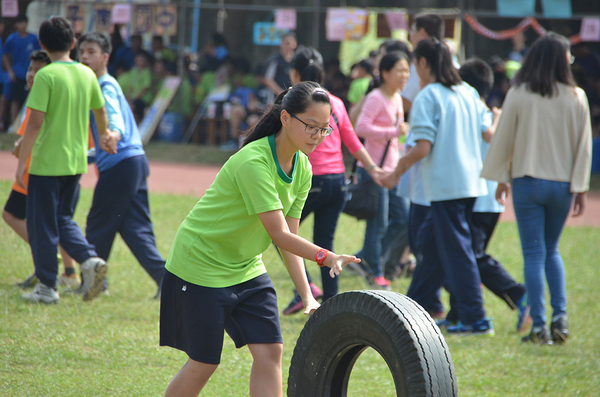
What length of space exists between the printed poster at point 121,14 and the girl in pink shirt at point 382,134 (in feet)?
34.1

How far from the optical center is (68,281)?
5559mm

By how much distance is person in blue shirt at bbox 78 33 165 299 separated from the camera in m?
5.08

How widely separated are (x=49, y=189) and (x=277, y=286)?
208 cm

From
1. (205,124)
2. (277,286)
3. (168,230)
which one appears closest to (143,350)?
(277,286)

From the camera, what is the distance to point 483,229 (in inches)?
208

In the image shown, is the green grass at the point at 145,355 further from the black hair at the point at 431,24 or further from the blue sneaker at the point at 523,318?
the black hair at the point at 431,24

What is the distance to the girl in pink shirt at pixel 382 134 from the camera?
19.0 feet

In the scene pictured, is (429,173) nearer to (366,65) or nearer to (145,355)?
(145,355)

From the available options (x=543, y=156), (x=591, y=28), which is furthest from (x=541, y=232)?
(x=591, y=28)

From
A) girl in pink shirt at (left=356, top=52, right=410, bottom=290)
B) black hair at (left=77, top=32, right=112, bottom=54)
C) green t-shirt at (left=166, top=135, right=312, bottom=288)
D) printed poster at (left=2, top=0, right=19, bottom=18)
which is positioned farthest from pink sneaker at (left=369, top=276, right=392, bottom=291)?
printed poster at (left=2, top=0, right=19, bottom=18)

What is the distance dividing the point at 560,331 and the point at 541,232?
0.69 meters

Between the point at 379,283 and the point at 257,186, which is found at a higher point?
the point at 257,186

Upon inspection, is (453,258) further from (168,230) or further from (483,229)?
(168,230)

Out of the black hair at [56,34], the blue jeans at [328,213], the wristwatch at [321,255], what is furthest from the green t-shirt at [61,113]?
the wristwatch at [321,255]
